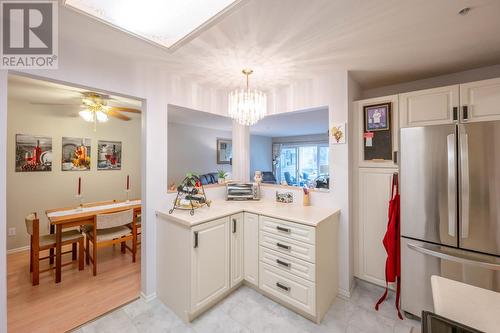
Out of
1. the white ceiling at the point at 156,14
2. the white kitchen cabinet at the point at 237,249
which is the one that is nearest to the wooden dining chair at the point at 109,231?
the white kitchen cabinet at the point at 237,249

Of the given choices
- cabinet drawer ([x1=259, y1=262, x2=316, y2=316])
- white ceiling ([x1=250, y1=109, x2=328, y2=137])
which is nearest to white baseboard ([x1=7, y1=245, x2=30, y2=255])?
cabinet drawer ([x1=259, y1=262, x2=316, y2=316])

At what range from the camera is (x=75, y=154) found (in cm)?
355

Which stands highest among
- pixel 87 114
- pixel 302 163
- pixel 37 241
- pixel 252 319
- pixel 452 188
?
pixel 87 114

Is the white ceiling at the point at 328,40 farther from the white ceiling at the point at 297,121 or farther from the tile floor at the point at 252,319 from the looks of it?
the tile floor at the point at 252,319

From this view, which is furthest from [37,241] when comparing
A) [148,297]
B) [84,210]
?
[148,297]

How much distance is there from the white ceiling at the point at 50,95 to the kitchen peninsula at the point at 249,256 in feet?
4.82

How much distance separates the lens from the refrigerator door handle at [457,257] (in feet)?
4.75

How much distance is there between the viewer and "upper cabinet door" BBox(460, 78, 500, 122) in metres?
1.62

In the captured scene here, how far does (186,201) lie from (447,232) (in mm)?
2270

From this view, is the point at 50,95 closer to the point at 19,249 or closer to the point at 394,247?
the point at 19,249

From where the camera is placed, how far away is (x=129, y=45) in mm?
1635

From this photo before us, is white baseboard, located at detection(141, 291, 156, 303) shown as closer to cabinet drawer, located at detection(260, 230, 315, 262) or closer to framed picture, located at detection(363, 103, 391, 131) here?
cabinet drawer, located at detection(260, 230, 315, 262)

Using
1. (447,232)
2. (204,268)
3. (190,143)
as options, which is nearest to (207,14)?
(204,268)

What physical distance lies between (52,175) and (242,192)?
317 centimetres
